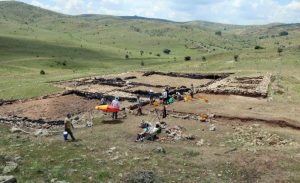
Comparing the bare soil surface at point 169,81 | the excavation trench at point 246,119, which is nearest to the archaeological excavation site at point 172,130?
the excavation trench at point 246,119

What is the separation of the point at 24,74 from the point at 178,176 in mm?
46374

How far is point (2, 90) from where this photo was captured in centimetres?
4294

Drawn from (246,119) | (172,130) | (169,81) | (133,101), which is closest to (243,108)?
(246,119)

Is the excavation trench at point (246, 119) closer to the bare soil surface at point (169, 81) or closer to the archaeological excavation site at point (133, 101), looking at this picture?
the archaeological excavation site at point (133, 101)

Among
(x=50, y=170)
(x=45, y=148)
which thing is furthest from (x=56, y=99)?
(x=50, y=170)

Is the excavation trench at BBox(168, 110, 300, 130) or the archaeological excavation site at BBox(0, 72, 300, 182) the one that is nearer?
the archaeological excavation site at BBox(0, 72, 300, 182)

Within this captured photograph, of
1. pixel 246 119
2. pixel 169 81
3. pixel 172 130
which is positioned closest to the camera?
pixel 172 130

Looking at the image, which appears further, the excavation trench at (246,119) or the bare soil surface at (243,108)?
the bare soil surface at (243,108)

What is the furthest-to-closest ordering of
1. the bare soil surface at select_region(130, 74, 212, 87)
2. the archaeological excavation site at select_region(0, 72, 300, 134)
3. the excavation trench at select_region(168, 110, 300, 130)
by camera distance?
the bare soil surface at select_region(130, 74, 212, 87) → the archaeological excavation site at select_region(0, 72, 300, 134) → the excavation trench at select_region(168, 110, 300, 130)

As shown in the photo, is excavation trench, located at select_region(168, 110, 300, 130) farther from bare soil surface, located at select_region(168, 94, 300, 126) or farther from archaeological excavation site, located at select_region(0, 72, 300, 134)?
bare soil surface, located at select_region(168, 94, 300, 126)

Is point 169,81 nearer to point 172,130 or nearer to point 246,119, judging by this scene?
point 246,119

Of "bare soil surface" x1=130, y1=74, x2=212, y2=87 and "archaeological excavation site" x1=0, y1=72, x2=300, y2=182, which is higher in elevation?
"bare soil surface" x1=130, y1=74, x2=212, y2=87

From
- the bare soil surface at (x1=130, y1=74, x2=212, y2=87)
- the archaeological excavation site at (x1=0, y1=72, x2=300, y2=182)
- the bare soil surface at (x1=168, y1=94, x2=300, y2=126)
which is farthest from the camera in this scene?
the bare soil surface at (x1=130, y1=74, x2=212, y2=87)

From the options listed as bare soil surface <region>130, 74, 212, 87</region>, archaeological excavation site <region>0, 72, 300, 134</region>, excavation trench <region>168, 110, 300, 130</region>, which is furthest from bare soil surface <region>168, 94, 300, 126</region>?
bare soil surface <region>130, 74, 212, 87</region>
